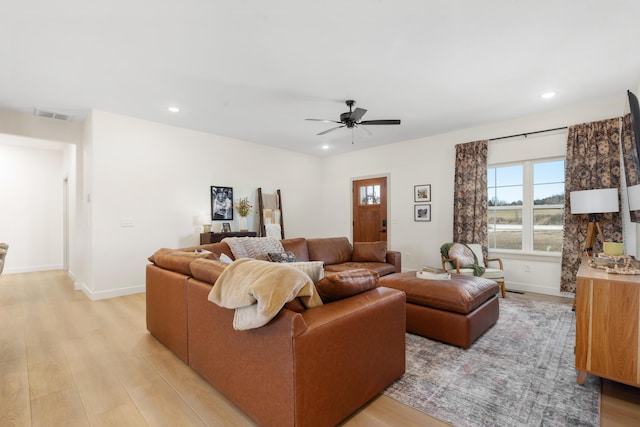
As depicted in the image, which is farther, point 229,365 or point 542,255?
point 542,255

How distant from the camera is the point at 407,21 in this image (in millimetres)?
2322

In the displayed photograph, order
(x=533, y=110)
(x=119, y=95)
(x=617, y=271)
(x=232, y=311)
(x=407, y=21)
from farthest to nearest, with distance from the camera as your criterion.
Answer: (x=533, y=110)
(x=119, y=95)
(x=407, y=21)
(x=617, y=271)
(x=232, y=311)

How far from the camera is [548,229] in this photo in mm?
4422

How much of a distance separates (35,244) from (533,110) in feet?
30.8

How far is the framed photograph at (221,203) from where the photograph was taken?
5336 mm

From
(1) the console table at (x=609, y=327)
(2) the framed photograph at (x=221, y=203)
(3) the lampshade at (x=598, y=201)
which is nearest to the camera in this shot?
(1) the console table at (x=609, y=327)

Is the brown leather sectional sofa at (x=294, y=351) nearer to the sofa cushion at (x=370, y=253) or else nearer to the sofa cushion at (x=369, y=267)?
the sofa cushion at (x=369, y=267)

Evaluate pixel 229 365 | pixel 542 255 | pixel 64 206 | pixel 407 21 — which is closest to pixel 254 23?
pixel 407 21

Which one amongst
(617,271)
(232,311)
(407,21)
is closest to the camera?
(232,311)

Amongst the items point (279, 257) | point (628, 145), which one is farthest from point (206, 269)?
point (628, 145)

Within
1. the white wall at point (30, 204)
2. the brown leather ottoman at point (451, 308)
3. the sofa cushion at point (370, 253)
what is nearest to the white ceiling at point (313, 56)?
the sofa cushion at point (370, 253)

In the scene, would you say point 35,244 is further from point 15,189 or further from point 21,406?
point 21,406

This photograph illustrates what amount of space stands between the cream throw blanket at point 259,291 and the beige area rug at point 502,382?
1020 millimetres

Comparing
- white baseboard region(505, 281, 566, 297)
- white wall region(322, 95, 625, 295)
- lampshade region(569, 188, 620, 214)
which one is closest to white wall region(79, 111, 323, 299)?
white wall region(322, 95, 625, 295)
